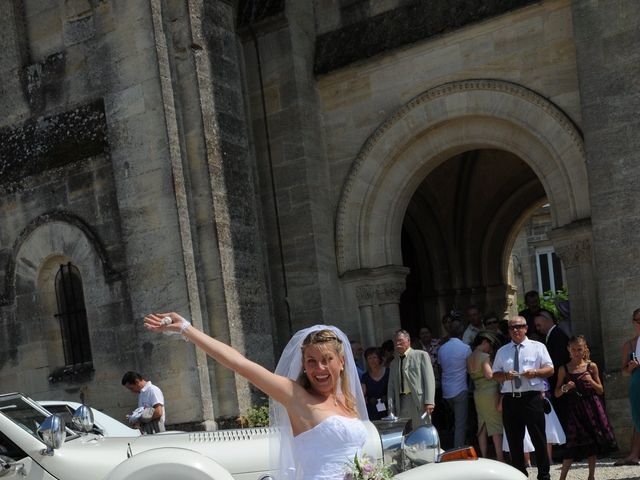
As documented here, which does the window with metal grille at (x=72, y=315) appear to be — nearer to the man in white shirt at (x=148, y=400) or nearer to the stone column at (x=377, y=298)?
the man in white shirt at (x=148, y=400)

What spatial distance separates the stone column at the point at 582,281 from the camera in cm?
1083

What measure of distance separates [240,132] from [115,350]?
3.29 meters

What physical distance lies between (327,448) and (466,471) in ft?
4.60

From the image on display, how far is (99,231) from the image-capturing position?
12562 millimetres

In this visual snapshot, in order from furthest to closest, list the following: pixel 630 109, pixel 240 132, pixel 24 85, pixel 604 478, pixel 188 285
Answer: pixel 24 85, pixel 240 132, pixel 188 285, pixel 630 109, pixel 604 478

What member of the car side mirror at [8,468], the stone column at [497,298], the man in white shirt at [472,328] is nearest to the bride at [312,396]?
the car side mirror at [8,468]

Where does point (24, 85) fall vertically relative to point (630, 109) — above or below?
above

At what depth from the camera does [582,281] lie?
1093 centimetres

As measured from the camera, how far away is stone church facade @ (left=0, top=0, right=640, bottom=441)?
36.7 ft

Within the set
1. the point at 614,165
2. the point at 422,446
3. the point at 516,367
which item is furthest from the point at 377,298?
the point at 422,446

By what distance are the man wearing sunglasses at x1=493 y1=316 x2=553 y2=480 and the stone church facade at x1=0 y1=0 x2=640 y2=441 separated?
205 cm

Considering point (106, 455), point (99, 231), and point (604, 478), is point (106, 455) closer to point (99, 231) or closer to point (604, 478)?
point (604, 478)

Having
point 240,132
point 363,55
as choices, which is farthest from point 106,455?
point 363,55

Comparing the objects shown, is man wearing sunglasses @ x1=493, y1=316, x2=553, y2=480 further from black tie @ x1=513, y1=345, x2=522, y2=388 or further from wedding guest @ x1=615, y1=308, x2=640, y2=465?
wedding guest @ x1=615, y1=308, x2=640, y2=465
